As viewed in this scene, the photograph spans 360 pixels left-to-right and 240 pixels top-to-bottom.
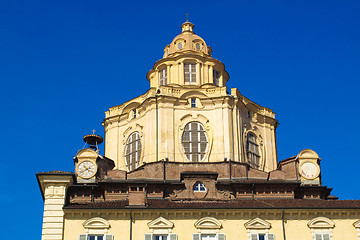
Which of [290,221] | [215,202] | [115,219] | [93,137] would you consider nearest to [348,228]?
[290,221]

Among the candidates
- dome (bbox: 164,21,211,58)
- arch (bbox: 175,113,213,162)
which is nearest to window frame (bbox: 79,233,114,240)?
arch (bbox: 175,113,213,162)

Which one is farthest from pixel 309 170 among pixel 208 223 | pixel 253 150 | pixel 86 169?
pixel 86 169

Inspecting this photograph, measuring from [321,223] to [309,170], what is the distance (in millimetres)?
12684

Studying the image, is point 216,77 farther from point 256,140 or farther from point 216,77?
point 256,140

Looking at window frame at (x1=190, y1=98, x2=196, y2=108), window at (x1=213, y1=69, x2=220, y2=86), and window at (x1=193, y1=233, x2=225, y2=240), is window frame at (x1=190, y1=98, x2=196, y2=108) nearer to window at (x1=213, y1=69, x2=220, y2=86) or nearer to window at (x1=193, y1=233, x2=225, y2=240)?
window at (x1=213, y1=69, x2=220, y2=86)

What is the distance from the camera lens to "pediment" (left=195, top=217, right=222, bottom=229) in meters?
57.0

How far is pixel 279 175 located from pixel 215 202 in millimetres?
11411

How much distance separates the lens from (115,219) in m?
56.9

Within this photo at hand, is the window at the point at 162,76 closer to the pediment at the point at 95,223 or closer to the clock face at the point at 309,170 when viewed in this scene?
the clock face at the point at 309,170

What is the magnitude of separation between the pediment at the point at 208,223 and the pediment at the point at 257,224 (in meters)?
2.44

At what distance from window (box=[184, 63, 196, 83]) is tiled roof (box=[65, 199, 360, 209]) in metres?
24.4

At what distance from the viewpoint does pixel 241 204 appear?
5947 cm

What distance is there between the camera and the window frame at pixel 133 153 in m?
77.7

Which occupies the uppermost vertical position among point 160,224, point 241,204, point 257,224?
point 241,204
